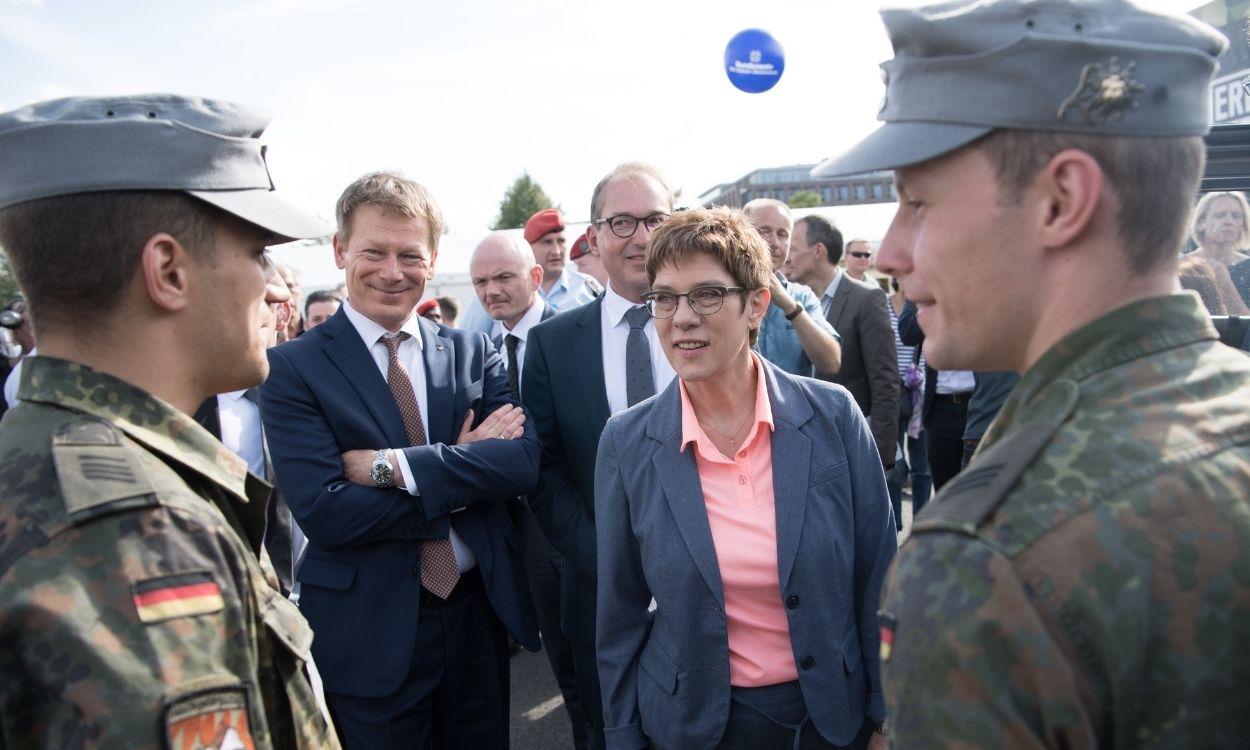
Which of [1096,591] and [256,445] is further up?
[1096,591]

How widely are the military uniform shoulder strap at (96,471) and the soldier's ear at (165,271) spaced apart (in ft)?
0.76

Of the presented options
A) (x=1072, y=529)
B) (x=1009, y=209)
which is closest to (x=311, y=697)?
(x=1072, y=529)

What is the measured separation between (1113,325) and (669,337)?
151 centimetres

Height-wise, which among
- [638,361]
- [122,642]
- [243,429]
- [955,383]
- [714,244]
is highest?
[714,244]

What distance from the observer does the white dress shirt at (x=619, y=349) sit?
3141 millimetres

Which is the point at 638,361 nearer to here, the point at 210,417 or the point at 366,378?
the point at 366,378

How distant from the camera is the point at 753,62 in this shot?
24.1 feet

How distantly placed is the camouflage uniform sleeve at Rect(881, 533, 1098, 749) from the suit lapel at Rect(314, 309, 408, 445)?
2109 mm

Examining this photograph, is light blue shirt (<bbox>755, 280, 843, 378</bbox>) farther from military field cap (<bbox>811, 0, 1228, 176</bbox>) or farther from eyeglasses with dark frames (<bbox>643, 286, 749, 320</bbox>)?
military field cap (<bbox>811, 0, 1228, 176</bbox>)

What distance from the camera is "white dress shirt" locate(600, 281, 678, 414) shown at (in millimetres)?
3141

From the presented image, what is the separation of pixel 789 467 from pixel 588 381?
111 centimetres

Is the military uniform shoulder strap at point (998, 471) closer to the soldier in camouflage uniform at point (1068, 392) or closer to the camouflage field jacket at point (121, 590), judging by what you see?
the soldier in camouflage uniform at point (1068, 392)

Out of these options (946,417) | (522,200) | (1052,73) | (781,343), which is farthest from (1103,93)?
(522,200)

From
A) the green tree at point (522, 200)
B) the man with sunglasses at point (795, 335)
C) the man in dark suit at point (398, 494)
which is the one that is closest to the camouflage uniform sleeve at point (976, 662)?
the man in dark suit at point (398, 494)
